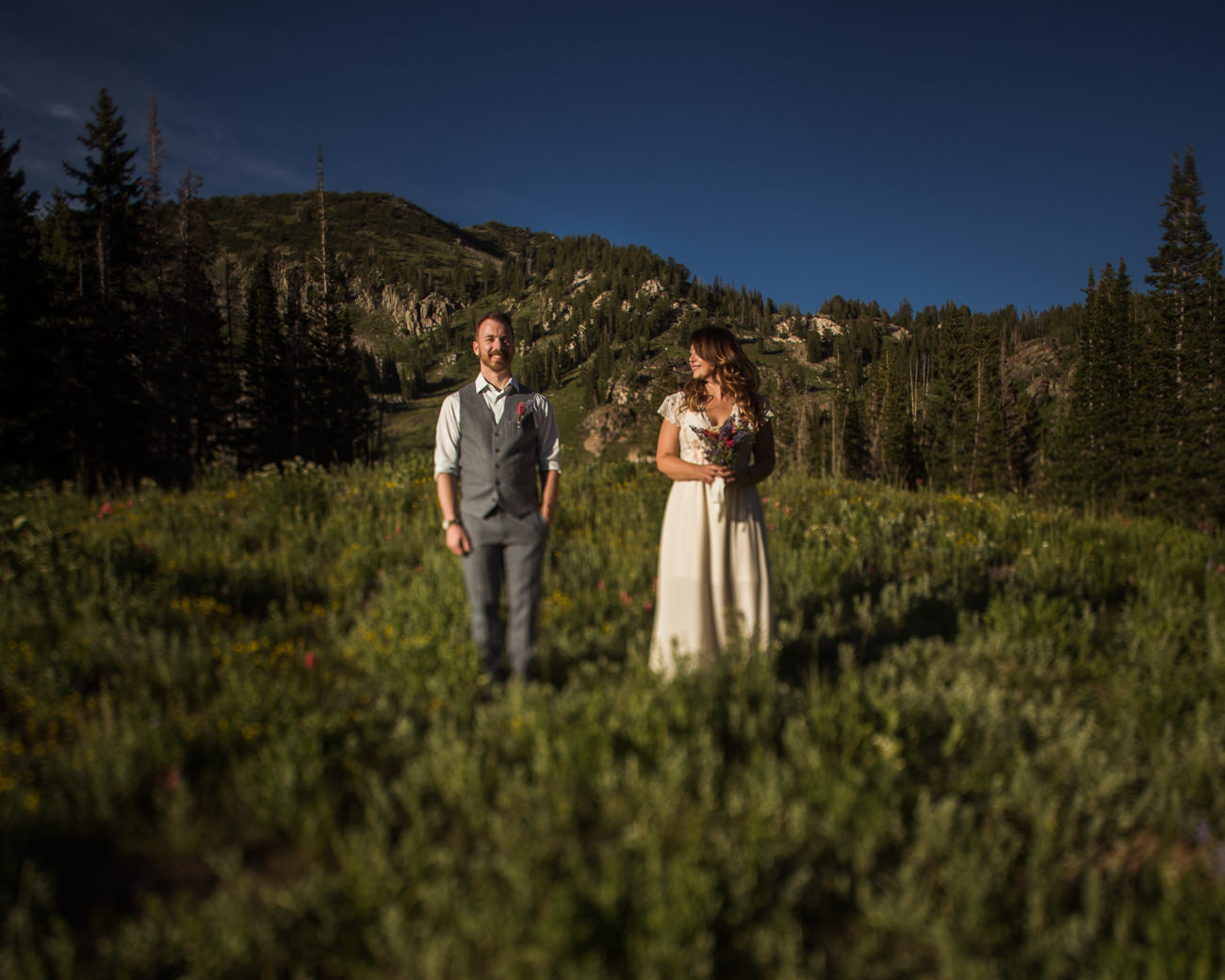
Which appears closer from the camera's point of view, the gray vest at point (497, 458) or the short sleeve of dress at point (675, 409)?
the gray vest at point (497, 458)

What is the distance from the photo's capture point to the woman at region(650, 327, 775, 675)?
4117 millimetres

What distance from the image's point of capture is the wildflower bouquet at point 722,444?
4.12 meters

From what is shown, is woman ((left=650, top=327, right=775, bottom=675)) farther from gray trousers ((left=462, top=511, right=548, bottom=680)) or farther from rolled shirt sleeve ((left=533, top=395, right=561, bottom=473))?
gray trousers ((left=462, top=511, right=548, bottom=680))

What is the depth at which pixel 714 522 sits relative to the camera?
4164mm

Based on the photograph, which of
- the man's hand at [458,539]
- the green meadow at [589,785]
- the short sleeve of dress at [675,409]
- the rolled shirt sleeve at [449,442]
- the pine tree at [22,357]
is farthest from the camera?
the pine tree at [22,357]

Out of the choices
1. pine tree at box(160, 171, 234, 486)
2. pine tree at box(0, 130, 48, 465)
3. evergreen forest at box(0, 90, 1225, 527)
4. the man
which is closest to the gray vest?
the man

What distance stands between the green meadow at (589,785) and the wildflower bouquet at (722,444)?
1.03m

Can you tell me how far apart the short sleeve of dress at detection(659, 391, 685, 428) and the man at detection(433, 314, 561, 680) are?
0.86 meters

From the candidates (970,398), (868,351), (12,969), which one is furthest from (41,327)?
(868,351)

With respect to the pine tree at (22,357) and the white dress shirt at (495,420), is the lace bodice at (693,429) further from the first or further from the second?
the pine tree at (22,357)

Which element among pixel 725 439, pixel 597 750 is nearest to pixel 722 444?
pixel 725 439

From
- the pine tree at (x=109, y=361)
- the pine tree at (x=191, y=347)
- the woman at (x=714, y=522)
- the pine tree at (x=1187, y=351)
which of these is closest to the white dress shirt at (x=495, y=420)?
the woman at (x=714, y=522)

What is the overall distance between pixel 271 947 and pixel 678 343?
176914 millimetres

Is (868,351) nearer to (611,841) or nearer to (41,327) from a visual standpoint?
(41,327)
